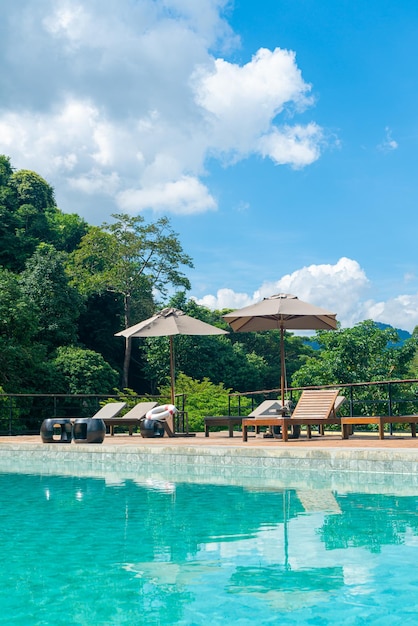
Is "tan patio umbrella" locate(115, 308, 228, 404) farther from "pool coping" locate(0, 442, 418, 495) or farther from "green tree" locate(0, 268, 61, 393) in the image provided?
"green tree" locate(0, 268, 61, 393)

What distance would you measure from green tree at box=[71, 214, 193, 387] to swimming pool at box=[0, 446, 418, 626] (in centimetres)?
2652

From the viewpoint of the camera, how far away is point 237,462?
846cm

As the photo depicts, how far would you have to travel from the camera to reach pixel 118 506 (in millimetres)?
6270

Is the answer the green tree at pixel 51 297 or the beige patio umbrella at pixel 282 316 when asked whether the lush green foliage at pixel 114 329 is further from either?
the beige patio umbrella at pixel 282 316

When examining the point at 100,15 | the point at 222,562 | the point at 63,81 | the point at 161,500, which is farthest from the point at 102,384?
the point at 222,562

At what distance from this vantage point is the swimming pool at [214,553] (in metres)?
3.16

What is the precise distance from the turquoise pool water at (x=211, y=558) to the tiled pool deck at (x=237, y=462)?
2.63 feet

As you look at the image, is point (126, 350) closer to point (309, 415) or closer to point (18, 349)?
point (18, 349)

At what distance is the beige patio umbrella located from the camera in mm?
10891

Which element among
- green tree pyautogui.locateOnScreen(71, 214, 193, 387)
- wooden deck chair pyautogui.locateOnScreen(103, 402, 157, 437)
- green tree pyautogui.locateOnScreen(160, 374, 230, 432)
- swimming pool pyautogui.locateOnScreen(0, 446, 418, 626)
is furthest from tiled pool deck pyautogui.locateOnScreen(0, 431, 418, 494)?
green tree pyautogui.locateOnScreen(71, 214, 193, 387)

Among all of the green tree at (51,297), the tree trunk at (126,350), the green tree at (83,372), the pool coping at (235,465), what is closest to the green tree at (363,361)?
the green tree at (83,372)

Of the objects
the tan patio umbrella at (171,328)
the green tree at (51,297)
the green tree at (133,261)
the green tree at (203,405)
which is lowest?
the green tree at (203,405)

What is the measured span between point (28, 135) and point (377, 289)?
514 inches

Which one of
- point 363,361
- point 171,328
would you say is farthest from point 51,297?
point 171,328
